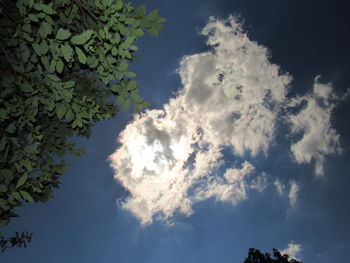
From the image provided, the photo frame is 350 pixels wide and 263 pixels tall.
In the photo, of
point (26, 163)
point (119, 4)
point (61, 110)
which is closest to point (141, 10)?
point (119, 4)

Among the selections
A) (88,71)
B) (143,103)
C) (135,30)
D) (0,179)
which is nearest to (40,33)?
(135,30)

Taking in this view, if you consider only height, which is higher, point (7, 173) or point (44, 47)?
point (44, 47)

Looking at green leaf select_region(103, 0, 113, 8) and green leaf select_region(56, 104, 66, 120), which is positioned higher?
green leaf select_region(103, 0, 113, 8)

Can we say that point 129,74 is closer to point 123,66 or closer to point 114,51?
point 123,66

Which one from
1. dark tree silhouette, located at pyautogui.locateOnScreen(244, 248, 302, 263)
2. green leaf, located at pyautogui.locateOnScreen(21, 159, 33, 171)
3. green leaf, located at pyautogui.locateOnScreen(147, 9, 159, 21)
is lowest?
green leaf, located at pyautogui.locateOnScreen(21, 159, 33, 171)

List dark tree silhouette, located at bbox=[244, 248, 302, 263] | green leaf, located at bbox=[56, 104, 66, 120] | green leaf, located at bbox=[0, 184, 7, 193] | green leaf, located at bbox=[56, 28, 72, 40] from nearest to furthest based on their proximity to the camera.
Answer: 1. green leaf, located at bbox=[56, 28, 72, 40]
2. green leaf, located at bbox=[0, 184, 7, 193]
3. green leaf, located at bbox=[56, 104, 66, 120]
4. dark tree silhouette, located at bbox=[244, 248, 302, 263]

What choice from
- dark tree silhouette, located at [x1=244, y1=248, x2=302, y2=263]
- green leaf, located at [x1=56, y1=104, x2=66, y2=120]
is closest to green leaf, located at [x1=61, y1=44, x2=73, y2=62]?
green leaf, located at [x1=56, y1=104, x2=66, y2=120]

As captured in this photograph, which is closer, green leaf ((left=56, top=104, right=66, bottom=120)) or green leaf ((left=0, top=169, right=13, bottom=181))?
green leaf ((left=0, top=169, right=13, bottom=181))

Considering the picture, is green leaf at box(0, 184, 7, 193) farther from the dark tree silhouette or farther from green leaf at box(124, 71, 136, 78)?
the dark tree silhouette

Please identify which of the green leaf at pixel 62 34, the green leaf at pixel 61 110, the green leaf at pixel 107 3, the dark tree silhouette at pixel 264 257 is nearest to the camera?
the green leaf at pixel 62 34

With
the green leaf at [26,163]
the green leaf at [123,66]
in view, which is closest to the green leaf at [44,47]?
the green leaf at [123,66]

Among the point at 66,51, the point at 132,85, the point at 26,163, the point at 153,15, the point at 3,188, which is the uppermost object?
the point at 153,15

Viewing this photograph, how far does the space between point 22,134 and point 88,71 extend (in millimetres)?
2119

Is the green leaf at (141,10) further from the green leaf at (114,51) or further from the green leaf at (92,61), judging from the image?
the green leaf at (92,61)
